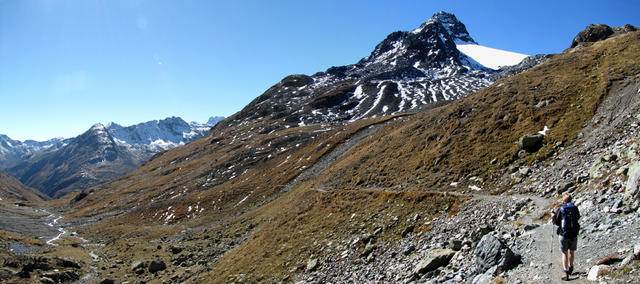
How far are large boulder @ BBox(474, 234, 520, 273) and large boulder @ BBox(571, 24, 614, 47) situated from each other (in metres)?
133

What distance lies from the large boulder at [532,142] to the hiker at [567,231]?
49.5 ft

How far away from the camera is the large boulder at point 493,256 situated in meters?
13.1

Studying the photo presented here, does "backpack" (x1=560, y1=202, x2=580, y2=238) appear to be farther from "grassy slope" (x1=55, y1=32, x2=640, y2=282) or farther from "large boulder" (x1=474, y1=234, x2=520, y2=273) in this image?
"grassy slope" (x1=55, y1=32, x2=640, y2=282)

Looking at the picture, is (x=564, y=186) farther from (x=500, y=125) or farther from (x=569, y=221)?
(x=500, y=125)

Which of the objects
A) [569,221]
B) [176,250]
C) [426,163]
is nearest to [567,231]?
[569,221]

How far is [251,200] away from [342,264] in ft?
155

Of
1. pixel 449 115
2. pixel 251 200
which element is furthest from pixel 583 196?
pixel 251 200

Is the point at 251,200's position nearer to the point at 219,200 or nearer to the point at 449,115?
the point at 219,200

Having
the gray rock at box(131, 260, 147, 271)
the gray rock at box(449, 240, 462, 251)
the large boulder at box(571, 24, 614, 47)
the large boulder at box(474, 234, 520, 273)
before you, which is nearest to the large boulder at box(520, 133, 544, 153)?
the gray rock at box(449, 240, 462, 251)

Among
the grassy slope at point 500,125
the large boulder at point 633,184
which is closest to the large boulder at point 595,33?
the grassy slope at point 500,125

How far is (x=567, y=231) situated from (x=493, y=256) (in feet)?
10.2

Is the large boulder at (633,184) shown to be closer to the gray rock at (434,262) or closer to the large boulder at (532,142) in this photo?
the gray rock at (434,262)

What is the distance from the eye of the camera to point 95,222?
100562mm

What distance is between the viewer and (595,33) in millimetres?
113125
